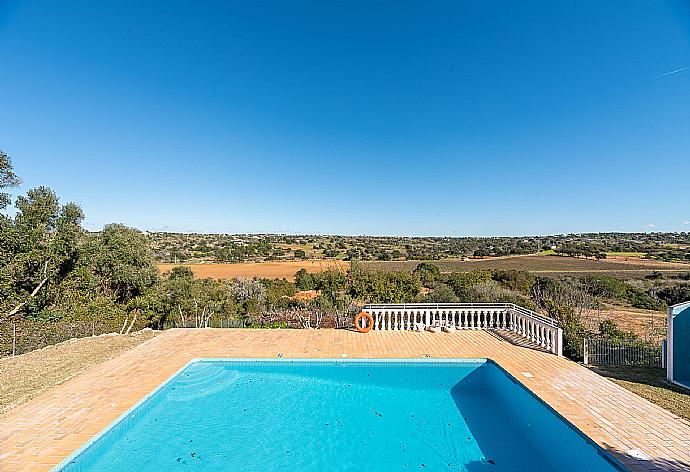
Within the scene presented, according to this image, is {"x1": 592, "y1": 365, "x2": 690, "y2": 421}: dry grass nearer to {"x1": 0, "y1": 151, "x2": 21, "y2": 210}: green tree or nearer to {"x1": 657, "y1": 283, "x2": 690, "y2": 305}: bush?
{"x1": 657, "y1": 283, "x2": 690, "y2": 305}: bush

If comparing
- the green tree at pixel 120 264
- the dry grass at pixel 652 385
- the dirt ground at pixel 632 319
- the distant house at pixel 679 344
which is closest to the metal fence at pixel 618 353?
the dry grass at pixel 652 385

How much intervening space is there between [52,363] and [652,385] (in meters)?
10.6

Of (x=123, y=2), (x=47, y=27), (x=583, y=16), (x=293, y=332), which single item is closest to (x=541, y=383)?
(x=293, y=332)

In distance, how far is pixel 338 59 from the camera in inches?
Result: 494

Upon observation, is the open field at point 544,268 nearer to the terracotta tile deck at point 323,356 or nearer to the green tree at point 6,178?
the green tree at point 6,178

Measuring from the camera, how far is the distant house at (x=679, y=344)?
5910 mm

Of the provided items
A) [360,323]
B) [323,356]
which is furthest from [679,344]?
[360,323]

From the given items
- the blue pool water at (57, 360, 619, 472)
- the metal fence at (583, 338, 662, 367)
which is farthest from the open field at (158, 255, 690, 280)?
the blue pool water at (57, 360, 619, 472)

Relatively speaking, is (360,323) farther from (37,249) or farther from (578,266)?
(578,266)

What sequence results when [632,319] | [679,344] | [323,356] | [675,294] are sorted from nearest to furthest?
1. [679,344]
2. [323,356]
3. [632,319]
4. [675,294]

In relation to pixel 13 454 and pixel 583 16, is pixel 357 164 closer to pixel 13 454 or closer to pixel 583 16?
pixel 583 16

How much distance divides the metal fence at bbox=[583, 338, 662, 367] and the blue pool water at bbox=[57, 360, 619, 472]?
199 centimetres

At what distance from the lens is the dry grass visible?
16.6ft

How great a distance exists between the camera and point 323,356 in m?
7.62
